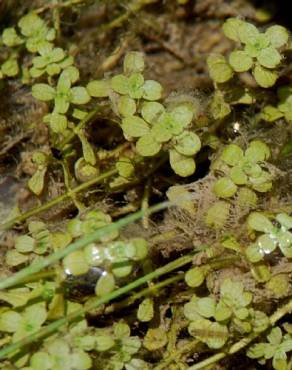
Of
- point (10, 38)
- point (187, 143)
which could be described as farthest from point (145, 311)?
point (10, 38)

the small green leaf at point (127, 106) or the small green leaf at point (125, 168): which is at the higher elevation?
the small green leaf at point (127, 106)

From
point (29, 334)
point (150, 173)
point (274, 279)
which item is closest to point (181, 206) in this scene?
point (150, 173)

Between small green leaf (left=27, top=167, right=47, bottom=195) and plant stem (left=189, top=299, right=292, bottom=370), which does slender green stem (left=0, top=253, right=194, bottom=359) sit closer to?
plant stem (left=189, top=299, right=292, bottom=370)

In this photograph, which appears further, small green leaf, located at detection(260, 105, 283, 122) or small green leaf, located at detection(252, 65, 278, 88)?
small green leaf, located at detection(260, 105, 283, 122)

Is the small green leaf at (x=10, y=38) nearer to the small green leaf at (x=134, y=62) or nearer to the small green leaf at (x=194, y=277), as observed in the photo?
the small green leaf at (x=134, y=62)

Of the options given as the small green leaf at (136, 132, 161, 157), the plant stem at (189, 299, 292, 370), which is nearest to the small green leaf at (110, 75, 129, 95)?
the small green leaf at (136, 132, 161, 157)

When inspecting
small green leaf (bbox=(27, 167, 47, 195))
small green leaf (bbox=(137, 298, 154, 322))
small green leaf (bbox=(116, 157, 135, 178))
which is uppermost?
small green leaf (bbox=(116, 157, 135, 178))

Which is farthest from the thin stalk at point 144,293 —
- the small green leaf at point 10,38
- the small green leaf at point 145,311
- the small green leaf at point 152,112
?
the small green leaf at point 10,38

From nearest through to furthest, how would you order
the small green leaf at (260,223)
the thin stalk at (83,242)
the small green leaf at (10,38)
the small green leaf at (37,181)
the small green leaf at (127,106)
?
the thin stalk at (83,242)
the small green leaf at (260,223)
the small green leaf at (127,106)
the small green leaf at (37,181)
the small green leaf at (10,38)
